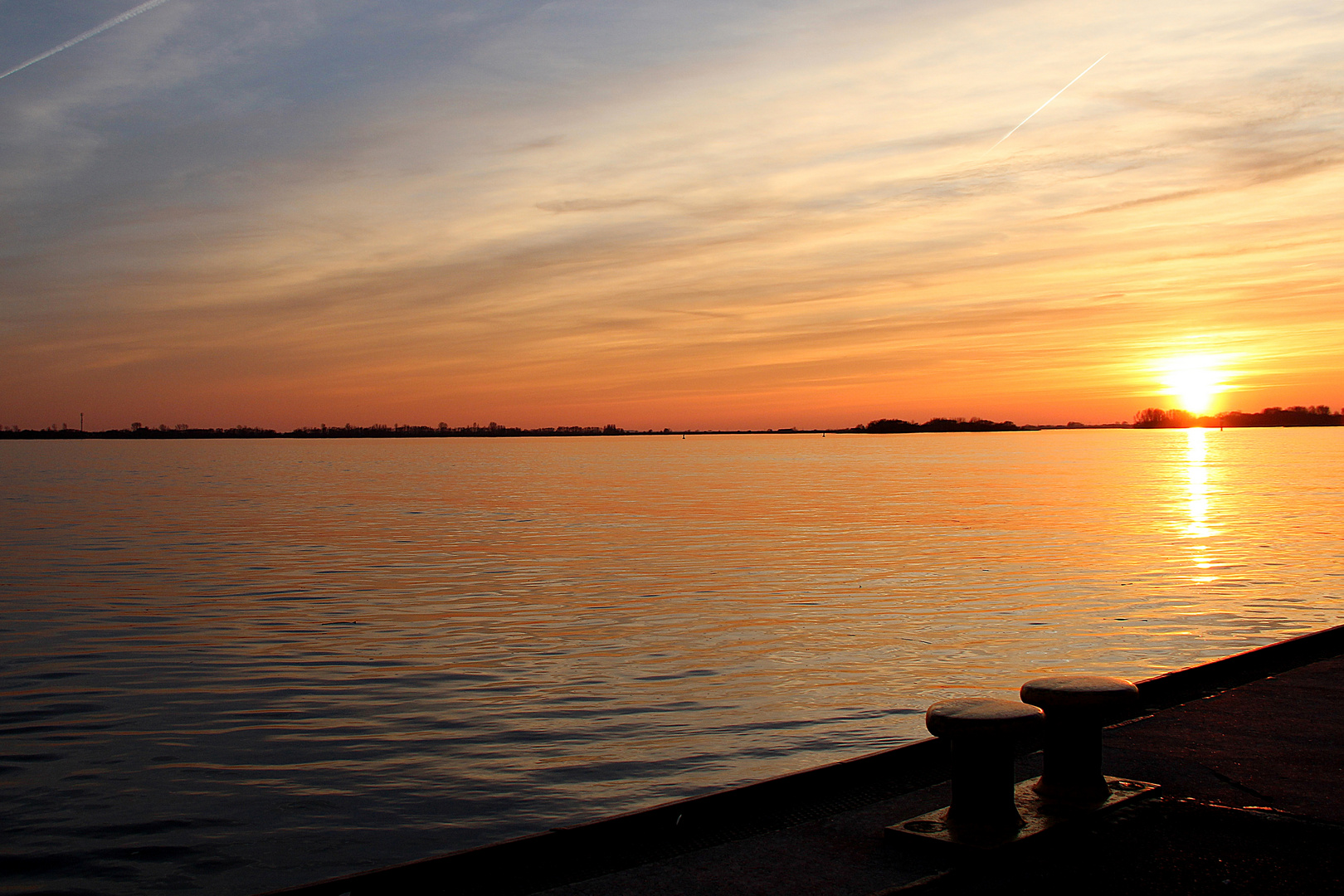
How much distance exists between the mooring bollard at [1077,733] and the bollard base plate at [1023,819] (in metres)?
0.08

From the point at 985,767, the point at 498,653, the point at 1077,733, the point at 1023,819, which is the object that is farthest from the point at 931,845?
the point at 498,653

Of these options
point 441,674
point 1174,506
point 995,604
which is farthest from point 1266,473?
point 441,674

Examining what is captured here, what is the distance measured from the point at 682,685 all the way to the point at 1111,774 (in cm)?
671

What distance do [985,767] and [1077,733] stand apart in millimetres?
849

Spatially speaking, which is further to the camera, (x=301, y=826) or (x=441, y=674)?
(x=441, y=674)

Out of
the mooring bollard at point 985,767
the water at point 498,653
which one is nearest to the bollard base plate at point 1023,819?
the mooring bollard at point 985,767

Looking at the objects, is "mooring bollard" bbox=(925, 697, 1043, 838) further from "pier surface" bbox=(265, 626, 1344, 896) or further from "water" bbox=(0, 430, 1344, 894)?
"water" bbox=(0, 430, 1344, 894)

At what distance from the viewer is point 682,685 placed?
12.5 metres

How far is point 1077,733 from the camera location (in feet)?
19.4

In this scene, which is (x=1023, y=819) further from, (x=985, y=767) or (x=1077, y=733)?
(x=1077, y=733)

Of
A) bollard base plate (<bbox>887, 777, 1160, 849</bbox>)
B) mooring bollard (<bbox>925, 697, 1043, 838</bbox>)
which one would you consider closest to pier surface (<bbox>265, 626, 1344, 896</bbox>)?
bollard base plate (<bbox>887, 777, 1160, 849</bbox>)

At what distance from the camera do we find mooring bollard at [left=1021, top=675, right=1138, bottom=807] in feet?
Answer: 19.1

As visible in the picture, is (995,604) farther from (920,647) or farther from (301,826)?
(301,826)

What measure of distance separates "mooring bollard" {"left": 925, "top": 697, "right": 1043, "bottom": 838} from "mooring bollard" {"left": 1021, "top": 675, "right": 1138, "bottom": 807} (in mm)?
482
